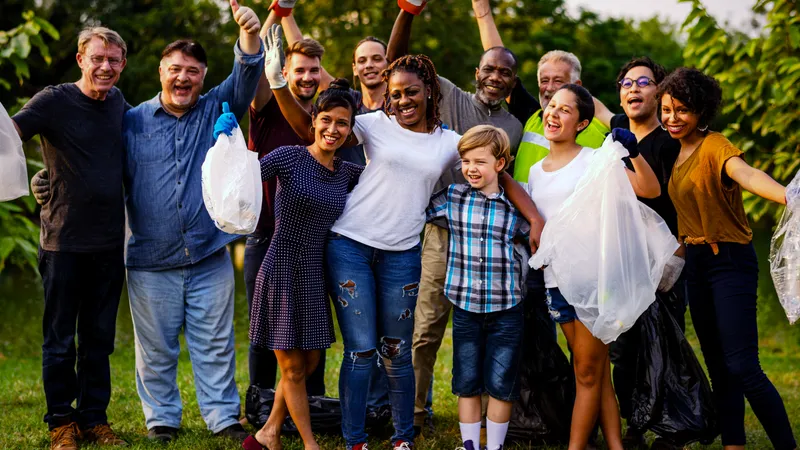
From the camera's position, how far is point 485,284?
13.7ft

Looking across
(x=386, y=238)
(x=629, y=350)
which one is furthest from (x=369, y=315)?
(x=629, y=350)

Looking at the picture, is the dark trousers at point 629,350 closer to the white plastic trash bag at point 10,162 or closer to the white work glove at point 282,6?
the white work glove at point 282,6

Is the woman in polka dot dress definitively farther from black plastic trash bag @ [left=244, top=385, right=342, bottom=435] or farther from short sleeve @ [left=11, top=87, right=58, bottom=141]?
short sleeve @ [left=11, top=87, right=58, bottom=141]

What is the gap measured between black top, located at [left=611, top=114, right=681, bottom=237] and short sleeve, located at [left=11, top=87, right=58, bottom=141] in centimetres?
304

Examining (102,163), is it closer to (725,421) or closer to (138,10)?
(725,421)

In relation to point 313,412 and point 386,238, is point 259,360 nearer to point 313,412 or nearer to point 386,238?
point 313,412

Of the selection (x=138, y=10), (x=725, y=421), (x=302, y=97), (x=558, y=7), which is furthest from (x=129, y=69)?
(x=725, y=421)

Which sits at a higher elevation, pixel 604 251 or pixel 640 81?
pixel 640 81

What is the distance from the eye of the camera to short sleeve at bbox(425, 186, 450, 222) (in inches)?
171

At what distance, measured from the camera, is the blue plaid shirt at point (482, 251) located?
419 cm

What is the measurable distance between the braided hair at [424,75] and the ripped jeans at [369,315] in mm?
677

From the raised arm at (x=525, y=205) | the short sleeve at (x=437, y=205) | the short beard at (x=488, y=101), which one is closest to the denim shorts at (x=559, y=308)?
the raised arm at (x=525, y=205)

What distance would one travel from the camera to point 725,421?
14.4 feet

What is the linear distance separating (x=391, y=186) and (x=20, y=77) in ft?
13.7
